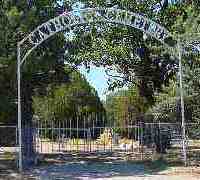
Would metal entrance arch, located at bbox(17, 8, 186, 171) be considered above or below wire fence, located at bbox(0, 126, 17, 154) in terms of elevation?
above

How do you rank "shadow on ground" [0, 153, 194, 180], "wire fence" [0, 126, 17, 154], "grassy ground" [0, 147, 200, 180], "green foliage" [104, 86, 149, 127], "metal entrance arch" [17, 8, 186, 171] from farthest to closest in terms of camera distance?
"green foliage" [104, 86, 149, 127] → "wire fence" [0, 126, 17, 154] → "metal entrance arch" [17, 8, 186, 171] → "shadow on ground" [0, 153, 194, 180] → "grassy ground" [0, 147, 200, 180]

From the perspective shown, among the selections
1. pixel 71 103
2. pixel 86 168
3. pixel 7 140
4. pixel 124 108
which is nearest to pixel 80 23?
pixel 86 168

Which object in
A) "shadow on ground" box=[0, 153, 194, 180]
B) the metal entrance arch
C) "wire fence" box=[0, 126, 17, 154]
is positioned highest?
the metal entrance arch

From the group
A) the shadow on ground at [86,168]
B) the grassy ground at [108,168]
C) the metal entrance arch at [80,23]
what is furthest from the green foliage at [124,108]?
the metal entrance arch at [80,23]

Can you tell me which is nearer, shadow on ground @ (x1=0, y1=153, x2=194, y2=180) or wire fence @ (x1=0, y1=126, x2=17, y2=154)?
shadow on ground @ (x1=0, y1=153, x2=194, y2=180)

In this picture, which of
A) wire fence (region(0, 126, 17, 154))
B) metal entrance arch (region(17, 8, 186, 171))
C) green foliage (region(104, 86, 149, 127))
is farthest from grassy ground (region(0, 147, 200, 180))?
green foliage (region(104, 86, 149, 127))

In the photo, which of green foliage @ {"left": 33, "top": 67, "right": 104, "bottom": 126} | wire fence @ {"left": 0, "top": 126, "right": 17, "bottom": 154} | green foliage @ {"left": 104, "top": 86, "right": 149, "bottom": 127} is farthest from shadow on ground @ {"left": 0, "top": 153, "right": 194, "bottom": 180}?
green foliage @ {"left": 33, "top": 67, "right": 104, "bottom": 126}

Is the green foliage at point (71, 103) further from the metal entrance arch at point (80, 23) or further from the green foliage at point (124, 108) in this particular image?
the metal entrance arch at point (80, 23)

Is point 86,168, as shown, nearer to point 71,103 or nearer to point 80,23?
point 80,23

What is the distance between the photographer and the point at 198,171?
2167 centimetres

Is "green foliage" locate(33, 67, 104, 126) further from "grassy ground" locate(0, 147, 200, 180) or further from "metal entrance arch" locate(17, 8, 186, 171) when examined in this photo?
"metal entrance arch" locate(17, 8, 186, 171)

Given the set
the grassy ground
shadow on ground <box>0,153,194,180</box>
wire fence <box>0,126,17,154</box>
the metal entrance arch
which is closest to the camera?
the grassy ground

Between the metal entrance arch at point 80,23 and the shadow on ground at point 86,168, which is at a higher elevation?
the metal entrance arch at point 80,23

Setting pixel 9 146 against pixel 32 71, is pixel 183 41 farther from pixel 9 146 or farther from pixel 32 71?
pixel 9 146
